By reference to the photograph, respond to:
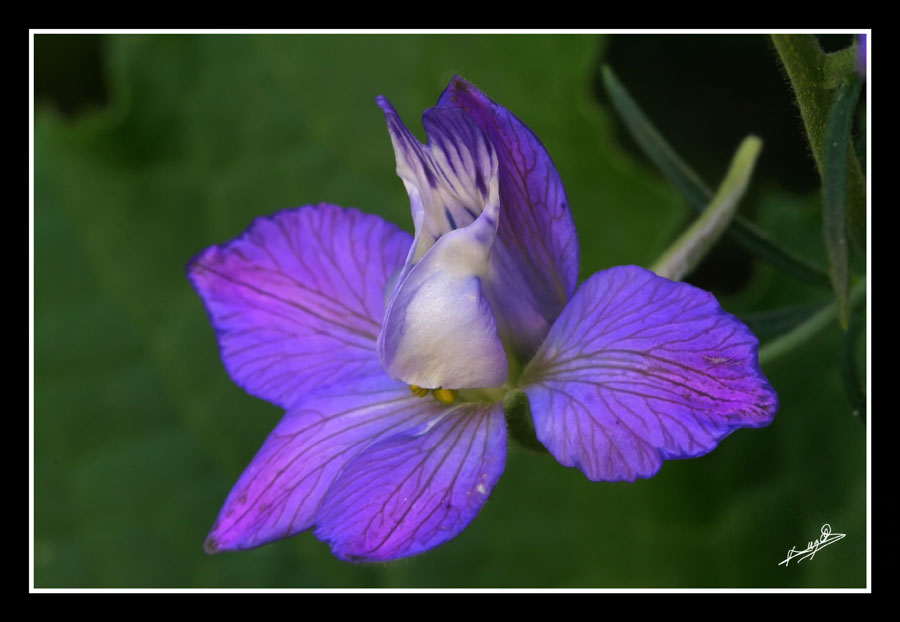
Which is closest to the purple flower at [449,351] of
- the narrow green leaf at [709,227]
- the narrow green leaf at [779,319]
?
the narrow green leaf at [709,227]

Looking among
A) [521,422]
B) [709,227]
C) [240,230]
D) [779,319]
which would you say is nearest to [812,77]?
[709,227]

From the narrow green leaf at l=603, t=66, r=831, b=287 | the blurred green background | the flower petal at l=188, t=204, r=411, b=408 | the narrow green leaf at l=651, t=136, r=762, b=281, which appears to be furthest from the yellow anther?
the blurred green background

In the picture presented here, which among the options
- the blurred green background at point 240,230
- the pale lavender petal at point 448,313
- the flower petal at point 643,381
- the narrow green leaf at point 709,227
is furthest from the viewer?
the blurred green background at point 240,230

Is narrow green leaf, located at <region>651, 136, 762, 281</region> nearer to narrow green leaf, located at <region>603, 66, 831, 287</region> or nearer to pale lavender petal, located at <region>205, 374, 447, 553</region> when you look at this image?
narrow green leaf, located at <region>603, 66, 831, 287</region>

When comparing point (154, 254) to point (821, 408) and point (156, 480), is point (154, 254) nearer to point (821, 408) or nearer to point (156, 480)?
point (156, 480)

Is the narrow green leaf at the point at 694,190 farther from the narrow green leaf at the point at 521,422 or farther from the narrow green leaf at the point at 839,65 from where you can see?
the narrow green leaf at the point at 521,422

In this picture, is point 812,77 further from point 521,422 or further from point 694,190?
point 521,422
